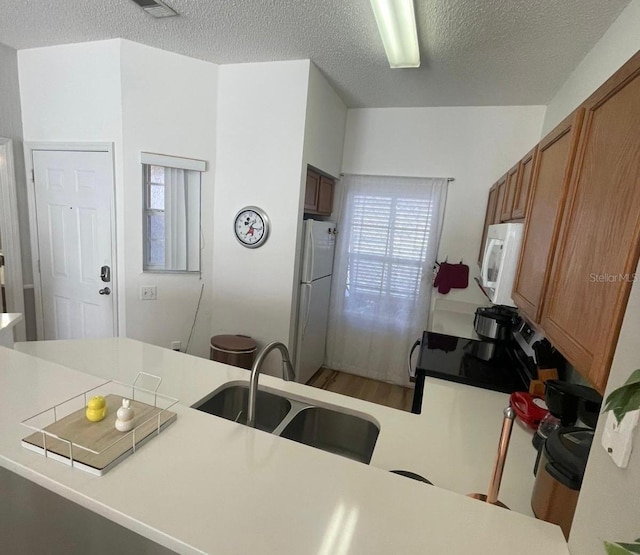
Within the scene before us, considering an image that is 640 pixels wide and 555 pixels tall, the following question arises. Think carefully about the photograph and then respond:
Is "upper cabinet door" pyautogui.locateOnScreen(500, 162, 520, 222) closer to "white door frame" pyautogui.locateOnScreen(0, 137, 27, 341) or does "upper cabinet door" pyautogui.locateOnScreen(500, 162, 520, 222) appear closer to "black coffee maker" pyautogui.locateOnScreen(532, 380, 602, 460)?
"black coffee maker" pyautogui.locateOnScreen(532, 380, 602, 460)

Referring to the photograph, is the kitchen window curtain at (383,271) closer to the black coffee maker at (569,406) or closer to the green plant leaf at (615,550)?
the black coffee maker at (569,406)

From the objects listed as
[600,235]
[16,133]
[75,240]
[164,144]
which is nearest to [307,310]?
[164,144]

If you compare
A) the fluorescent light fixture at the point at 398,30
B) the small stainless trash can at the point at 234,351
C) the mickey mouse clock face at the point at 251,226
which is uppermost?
the fluorescent light fixture at the point at 398,30

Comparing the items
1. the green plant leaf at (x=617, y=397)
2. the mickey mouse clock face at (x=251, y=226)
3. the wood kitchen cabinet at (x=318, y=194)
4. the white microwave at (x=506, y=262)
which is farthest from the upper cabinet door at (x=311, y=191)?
the green plant leaf at (x=617, y=397)

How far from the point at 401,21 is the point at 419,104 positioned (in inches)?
62.6

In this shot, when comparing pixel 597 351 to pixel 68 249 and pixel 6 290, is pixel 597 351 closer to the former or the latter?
pixel 68 249

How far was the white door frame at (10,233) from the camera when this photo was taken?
281cm

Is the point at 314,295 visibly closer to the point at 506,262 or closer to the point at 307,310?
the point at 307,310

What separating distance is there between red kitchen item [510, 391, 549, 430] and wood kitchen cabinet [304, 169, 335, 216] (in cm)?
216

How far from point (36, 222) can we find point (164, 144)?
1.42 m

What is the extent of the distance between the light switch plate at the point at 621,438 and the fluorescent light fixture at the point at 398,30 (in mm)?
1917

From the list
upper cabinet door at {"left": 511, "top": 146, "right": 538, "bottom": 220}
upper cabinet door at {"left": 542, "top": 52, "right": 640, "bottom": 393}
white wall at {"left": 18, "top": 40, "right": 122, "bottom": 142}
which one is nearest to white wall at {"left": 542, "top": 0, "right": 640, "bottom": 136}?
upper cabinet door at {"left": 511, "top": 146, "right": 538, "bottom": 220}

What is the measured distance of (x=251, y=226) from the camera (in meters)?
2.90

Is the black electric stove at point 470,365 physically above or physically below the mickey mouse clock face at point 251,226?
below
